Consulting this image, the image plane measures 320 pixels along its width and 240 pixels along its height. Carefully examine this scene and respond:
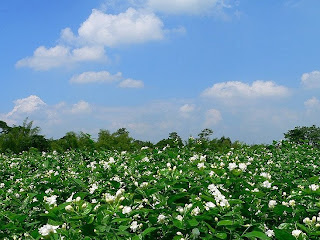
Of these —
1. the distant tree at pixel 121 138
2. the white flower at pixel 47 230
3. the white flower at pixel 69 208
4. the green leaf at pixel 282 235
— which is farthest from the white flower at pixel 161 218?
the distant tree at pixel 121 138

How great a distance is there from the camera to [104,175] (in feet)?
13.2

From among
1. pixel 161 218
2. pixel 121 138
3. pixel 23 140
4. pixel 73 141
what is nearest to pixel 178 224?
pixel 161 218

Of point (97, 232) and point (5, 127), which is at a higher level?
point (5, 127)

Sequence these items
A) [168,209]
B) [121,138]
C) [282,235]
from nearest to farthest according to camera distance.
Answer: [282,235], [168,209], [121,138]

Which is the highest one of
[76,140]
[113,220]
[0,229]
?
[76,140]

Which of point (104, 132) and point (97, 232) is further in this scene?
point (104, 132)

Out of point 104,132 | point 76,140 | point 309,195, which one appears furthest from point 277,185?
point 104,132

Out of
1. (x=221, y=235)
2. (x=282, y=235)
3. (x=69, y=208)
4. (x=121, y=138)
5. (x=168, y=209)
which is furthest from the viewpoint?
(x=121, y=138)

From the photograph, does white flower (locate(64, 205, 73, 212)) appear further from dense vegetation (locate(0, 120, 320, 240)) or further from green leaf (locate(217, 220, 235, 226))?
green leaf (locate(217, 220, 235, 226))

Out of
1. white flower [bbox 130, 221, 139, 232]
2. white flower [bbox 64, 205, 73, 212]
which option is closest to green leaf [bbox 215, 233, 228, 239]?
white flower [bbox 130, 221, 139, 232]

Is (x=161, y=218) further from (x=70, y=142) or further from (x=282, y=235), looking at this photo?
(x=70, y=142)

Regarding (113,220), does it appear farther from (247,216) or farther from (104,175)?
(104,175)

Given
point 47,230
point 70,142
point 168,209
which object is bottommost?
point 47,230

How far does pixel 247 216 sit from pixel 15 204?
205 centimetres
